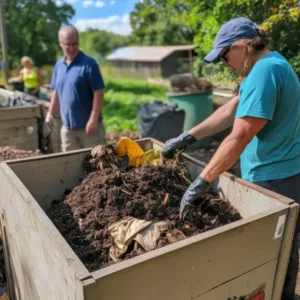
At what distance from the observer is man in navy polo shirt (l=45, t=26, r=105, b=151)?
430cm

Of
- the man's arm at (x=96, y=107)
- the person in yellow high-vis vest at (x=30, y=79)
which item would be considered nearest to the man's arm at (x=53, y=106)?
the man's arm at (x=96, y=107)

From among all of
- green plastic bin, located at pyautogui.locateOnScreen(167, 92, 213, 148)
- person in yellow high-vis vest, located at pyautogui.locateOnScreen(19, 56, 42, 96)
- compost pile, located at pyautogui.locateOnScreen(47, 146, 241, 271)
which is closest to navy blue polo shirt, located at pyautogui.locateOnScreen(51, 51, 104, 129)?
compost pile, located at pyautogui.locateOnScreen(47, 146, 241, 271)

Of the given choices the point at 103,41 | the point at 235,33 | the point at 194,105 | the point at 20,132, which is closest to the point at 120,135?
the point at 194,105

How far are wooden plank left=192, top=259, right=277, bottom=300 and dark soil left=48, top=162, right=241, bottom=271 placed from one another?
0.33 meters

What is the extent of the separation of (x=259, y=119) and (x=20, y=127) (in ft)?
11.8

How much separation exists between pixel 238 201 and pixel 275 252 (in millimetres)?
453

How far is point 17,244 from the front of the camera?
2191mm

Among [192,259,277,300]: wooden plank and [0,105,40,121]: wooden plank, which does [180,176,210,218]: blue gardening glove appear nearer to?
[192,259,277,300]: wooden plank

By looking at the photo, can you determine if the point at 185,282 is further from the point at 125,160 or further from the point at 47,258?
the point at 125,160

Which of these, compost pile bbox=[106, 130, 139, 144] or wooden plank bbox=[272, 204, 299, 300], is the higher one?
wooden plank bbox=[272, 204, 299, 300]

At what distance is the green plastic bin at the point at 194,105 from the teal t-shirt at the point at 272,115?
5396 millimetres

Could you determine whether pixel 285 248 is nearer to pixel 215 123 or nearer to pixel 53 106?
pixel 215 123

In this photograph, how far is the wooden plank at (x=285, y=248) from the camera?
6.11ft

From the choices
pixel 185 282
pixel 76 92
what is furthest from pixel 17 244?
pixel 76 92
